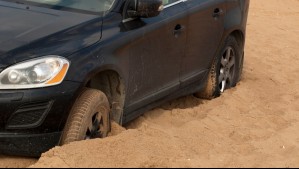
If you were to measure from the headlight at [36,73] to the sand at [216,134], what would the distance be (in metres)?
0.50

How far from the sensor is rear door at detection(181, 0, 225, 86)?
25.7 feet

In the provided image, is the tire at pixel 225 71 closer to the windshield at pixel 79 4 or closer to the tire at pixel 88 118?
the windshield at pixel 79 4

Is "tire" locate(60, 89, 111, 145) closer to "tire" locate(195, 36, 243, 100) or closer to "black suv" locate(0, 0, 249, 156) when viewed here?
"black suv" locate(0, 0, 249, 156)

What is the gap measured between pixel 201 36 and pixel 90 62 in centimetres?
215

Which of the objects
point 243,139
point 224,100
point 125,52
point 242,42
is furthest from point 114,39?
point 242,42

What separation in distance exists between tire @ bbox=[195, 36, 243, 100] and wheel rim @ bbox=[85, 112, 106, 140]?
238 centimetres

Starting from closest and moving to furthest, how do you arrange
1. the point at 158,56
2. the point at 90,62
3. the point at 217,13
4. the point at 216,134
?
1. the point at 90,62
2. the point at 216,134
3. the point at 158,56
4. the point at 217,13

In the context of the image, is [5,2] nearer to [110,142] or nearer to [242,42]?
[110,142]

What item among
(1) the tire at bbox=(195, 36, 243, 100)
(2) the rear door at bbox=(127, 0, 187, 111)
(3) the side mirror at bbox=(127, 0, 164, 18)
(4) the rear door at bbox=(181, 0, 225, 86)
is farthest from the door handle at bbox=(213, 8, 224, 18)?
(3) the side mirror at bbox=(127, 0, 164, 18)

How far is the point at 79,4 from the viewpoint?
22.5ft

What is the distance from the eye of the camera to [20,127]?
232 inches

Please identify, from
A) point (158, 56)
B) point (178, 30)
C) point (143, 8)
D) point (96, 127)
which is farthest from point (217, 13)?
point (96, 127)

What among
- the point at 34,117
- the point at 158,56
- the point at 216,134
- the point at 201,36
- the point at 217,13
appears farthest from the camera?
the point at 217,13

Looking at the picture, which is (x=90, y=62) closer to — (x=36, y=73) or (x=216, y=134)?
(x=36, y=73)
